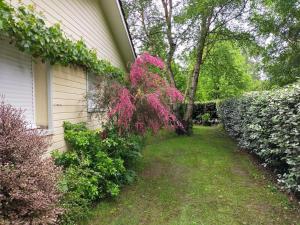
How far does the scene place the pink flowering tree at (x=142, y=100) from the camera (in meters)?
5.54

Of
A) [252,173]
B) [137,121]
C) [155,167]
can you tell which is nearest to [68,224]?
[137,121]

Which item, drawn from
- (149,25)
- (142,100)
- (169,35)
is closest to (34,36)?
(142,100)

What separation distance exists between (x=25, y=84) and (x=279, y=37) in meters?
13.1

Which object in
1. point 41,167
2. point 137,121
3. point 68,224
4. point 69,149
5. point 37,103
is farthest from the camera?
point 137,121

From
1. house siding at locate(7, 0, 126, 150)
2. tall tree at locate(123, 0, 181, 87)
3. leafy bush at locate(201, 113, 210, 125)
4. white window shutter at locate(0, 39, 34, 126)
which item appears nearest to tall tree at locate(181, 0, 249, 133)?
tall tree at locate(123, 0, 181, 87)

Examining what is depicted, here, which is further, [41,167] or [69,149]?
[69,149]

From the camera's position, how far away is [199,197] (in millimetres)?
4973

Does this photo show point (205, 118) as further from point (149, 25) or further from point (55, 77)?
point (55, 77)

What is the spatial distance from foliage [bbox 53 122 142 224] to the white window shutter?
1021 millimetres

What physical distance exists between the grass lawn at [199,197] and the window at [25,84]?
6.76 feet

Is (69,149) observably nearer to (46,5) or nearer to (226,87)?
(46,5)

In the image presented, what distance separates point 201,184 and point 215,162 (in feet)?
6.53

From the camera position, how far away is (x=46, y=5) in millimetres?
4758

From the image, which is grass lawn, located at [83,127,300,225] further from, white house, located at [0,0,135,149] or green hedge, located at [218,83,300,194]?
white house, located at [0,0,135,149]
